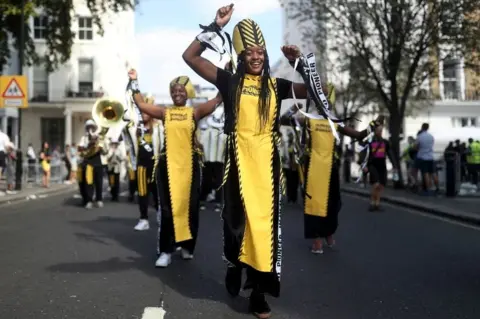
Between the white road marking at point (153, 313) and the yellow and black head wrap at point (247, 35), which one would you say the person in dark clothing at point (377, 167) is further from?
the white road marking at point (153, 313)

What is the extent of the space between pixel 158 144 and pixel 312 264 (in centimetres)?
231

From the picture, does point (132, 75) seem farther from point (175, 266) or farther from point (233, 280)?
point (233, 280)

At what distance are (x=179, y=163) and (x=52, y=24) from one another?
17322 mm

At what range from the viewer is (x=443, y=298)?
5082 mm

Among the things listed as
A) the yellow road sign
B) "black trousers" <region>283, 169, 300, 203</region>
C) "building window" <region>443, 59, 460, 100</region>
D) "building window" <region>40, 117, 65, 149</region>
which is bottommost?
"black trousers" <region>283, 169, 300, 203</region>

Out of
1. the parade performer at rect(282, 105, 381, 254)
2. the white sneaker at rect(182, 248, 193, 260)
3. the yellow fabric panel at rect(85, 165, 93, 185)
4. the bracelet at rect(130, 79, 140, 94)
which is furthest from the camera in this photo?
the yellow fabric panel at rect(85, 165, 93, 185)

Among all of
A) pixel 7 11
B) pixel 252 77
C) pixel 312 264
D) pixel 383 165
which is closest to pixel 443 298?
pixel 312 264

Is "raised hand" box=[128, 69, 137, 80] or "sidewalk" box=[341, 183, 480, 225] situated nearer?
"raised hand" box=[128, 69, 137, 80]

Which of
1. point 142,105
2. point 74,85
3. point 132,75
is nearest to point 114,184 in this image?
point 132,75

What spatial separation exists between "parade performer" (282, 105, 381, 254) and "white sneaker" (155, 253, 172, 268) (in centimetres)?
177

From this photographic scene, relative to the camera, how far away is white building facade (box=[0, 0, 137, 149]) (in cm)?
4394

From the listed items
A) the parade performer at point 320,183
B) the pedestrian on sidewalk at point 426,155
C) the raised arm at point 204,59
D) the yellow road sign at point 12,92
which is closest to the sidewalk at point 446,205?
the pedestrian on sidewalk at point 426,155

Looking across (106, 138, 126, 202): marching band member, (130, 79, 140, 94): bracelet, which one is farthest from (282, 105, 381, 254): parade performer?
(106, 138, 126, 202): marching band member

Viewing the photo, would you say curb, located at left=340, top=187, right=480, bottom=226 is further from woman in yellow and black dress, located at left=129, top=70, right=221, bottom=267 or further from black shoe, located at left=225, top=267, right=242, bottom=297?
black shoe, located at left=225, top=267, right=242, bottom=297
